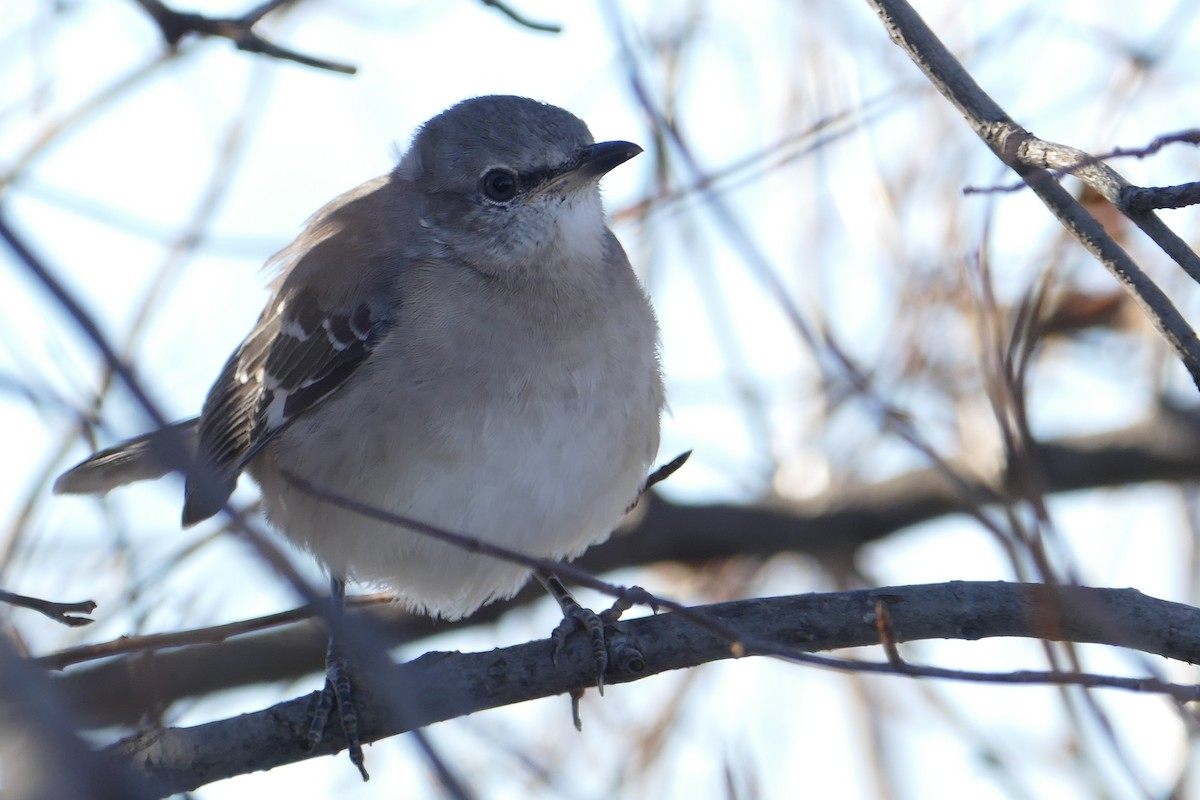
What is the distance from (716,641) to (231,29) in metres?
2.41

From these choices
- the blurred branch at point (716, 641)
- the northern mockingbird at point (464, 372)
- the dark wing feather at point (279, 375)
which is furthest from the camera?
the dark wing feather at point (279, 375)

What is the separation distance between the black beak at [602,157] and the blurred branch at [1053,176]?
6.16ft

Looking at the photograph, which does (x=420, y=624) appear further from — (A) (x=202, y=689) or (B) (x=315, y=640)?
(A) (x=202, y=689)

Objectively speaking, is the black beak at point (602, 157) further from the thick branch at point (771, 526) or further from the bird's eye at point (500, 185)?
the thick branch at point (771, 526)

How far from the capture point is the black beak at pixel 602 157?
4918 millimetres

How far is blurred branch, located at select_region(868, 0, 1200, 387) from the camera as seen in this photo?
284 centimetres

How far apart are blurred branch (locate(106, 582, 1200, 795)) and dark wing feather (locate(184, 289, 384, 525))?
1.08 meters

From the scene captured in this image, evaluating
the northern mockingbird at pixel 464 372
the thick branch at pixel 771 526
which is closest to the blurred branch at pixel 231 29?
the northern mockingbird at pixel 464 372

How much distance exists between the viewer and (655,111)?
3633 mm

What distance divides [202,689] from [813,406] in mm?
3638

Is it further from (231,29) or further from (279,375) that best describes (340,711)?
(231,29)

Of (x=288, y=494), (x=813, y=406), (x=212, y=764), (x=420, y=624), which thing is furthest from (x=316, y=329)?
(x=813, y=406)

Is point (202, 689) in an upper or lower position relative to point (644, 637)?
upper

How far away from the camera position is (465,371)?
4676 millimetres
